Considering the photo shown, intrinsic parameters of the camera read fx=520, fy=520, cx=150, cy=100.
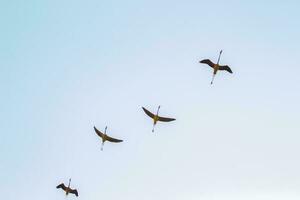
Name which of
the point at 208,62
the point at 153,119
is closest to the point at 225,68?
the point at 208,62

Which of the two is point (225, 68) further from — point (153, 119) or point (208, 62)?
point (153, 119)

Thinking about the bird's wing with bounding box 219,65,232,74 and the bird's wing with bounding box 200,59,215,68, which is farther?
the bird's wing with bounding box 219,65,232,74

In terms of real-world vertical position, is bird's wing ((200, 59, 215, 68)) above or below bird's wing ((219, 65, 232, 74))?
above

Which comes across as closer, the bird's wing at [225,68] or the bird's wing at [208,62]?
the bird's wing at [208,62]

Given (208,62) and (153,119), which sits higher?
(208,62)

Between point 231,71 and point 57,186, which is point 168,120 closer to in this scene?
point 231,71

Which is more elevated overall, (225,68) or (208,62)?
(208,62)

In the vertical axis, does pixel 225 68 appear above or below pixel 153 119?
above

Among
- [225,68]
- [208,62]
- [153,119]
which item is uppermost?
[208,62]

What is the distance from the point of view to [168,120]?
211 feet

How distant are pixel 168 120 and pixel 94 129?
10.2 m

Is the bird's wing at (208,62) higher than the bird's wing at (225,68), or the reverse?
the bird's wing at (208,62)

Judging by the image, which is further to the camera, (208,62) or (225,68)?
(225,68)

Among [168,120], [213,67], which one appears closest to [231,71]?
[213,67]
